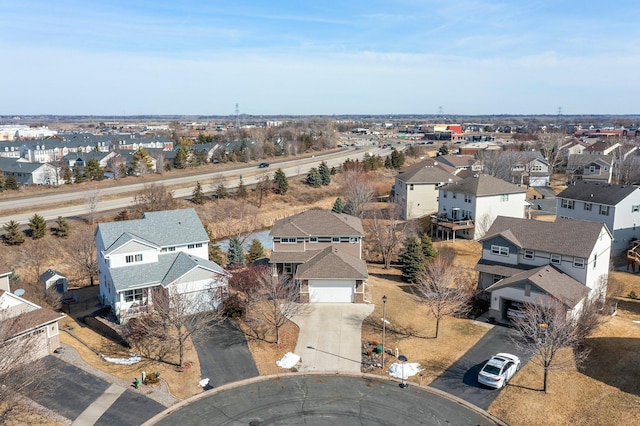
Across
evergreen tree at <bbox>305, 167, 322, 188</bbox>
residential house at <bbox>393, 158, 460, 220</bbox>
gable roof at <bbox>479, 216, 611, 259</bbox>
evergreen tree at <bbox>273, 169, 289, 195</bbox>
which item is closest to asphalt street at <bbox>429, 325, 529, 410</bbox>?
gable roof at <bbox>479, 216, 611, 259</bbox>

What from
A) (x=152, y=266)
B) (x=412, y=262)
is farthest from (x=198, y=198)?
(x=412, y=262)

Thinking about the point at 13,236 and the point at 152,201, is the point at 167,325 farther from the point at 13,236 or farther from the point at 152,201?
the point at 152,201

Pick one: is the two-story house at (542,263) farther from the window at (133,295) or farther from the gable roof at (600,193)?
the window at (133,295)

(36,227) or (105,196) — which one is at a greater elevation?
(105,196)

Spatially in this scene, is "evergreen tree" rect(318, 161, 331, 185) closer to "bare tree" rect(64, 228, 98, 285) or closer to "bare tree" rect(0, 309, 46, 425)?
"bare tree" rect(64, 228, 98, 285)

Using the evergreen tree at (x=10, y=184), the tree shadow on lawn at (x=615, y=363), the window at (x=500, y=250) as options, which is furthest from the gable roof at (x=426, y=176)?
the evergreen tree at (x=10, y=184)

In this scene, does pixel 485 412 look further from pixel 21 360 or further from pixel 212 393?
pixel 21 360

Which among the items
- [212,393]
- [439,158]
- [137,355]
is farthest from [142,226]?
[439,158]
